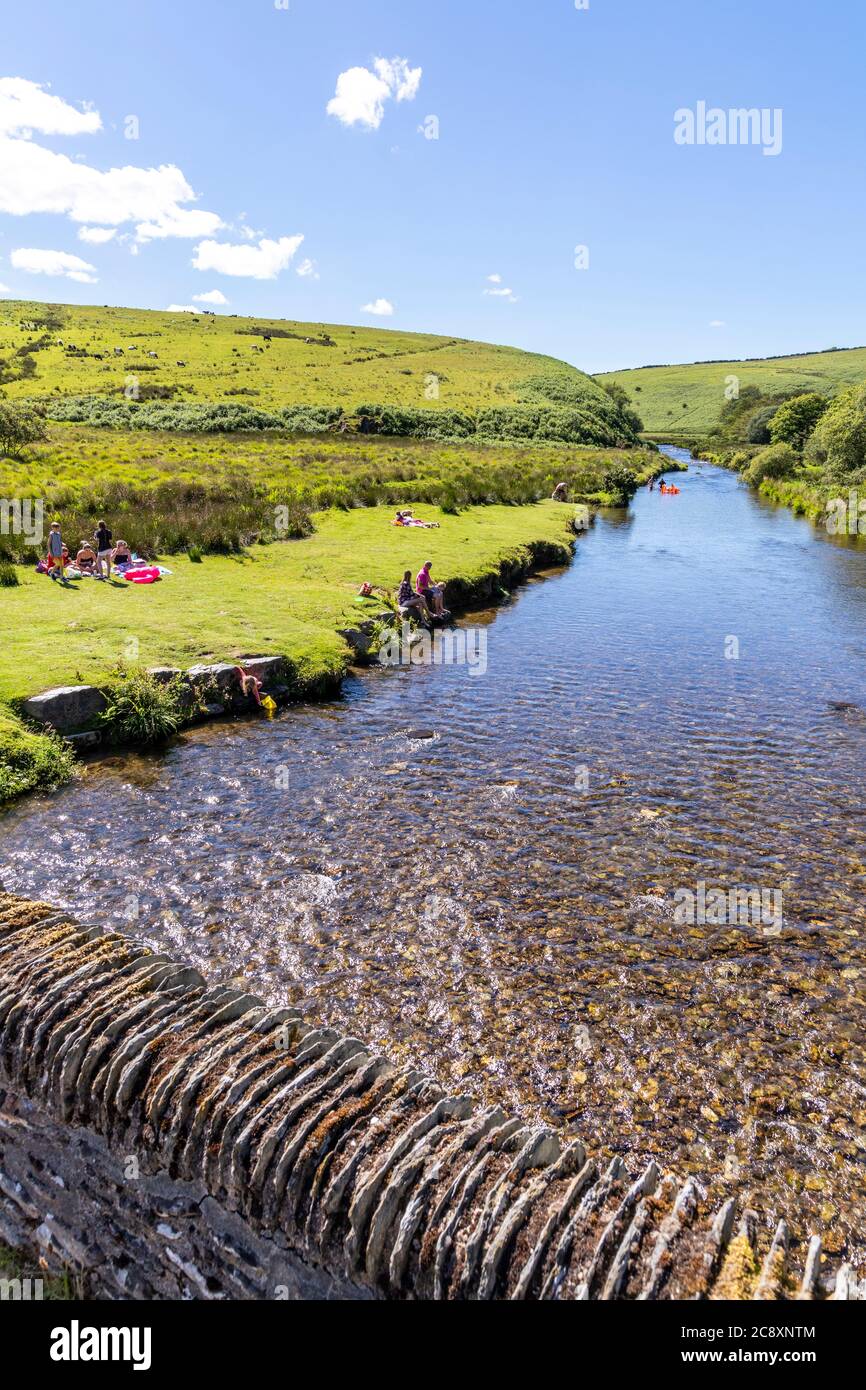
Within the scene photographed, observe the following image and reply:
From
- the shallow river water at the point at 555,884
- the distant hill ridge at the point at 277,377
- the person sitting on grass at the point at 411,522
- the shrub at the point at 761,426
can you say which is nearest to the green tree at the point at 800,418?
the shrub at the point at 761,426

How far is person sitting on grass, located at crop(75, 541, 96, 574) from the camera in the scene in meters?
24.9

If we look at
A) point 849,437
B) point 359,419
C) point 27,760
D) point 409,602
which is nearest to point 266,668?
point 27,760

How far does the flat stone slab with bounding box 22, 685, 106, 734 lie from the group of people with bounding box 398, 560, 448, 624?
11336mm

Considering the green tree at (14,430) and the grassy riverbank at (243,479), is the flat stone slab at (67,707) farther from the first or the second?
the green tree at (14,430)

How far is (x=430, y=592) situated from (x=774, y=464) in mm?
67629

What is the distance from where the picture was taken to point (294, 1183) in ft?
19.3

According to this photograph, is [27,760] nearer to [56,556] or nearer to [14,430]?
[56,556]

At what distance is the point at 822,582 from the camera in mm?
35000

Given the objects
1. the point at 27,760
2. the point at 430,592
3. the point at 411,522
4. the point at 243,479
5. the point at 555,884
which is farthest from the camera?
the point at 243,479

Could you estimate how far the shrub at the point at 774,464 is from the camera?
262 feet

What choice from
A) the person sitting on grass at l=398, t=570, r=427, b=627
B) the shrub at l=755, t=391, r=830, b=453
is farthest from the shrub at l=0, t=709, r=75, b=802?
the shrub at l=755, t=391, r=830, b=453

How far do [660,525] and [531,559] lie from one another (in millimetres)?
21390
